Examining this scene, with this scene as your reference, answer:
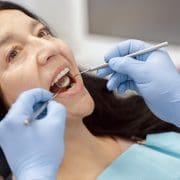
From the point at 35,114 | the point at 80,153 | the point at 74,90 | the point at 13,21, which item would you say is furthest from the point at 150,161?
the point at 13,21

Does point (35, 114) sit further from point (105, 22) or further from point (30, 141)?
point (105, 22)

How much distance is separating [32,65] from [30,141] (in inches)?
10.9

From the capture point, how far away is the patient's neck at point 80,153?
1310mm

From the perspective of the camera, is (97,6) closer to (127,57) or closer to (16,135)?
(127,57)

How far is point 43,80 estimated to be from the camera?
1221 mm

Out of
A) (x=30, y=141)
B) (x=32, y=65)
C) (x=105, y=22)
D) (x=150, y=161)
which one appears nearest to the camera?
(x=30, y=141)

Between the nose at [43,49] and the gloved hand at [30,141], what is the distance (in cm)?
19

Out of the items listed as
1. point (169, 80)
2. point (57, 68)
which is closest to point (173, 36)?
point (169, 80)

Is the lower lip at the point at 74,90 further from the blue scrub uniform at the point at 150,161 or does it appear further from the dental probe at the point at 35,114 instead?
the blue scrub uniform at the point at 150,161

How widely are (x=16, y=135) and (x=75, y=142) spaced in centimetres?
34

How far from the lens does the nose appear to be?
4.02 feet

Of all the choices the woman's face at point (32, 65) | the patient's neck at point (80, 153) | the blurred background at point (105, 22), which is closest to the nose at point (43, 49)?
the woman's face at point (32, 65)

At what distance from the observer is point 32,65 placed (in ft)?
4.01

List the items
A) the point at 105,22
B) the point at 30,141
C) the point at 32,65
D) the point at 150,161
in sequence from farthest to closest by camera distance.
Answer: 1. the point at 105,22
2. the point at 150,161
3. the point at 32,65
4. the point at 30,141
